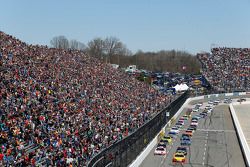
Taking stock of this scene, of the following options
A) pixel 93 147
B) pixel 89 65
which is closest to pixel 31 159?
pixel 93 147

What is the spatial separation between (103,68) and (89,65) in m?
4.28

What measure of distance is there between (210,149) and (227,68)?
239 ft

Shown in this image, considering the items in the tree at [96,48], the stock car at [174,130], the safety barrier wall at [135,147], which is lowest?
the stock car at [174,130]

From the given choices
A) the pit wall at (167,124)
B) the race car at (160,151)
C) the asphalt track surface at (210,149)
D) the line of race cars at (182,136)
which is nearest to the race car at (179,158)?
the line of race cars at (182,136)

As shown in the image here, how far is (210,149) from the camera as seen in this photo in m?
45.7

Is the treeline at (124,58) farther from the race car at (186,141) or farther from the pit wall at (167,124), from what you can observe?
the race car at (186,141)

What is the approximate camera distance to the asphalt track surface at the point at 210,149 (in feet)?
128

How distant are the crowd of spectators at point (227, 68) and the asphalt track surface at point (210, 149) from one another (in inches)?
1646

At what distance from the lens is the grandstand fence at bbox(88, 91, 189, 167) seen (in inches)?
1016

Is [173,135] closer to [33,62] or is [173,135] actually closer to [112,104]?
[112,104]

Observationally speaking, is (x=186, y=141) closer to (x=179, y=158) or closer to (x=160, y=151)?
(x=160, y=151)

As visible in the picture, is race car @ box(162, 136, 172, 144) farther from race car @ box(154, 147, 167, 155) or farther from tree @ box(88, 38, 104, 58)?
tree @ box(88, 38, 104, 58)

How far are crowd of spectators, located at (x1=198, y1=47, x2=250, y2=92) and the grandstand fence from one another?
200ft

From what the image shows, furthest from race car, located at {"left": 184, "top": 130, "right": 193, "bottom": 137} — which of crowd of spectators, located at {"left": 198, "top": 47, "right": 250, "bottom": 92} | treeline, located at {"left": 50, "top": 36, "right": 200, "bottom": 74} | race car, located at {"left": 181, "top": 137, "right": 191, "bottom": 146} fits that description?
treeline, located at {"left": 50, "top": 36, "right": 200, "bottom": 74}
